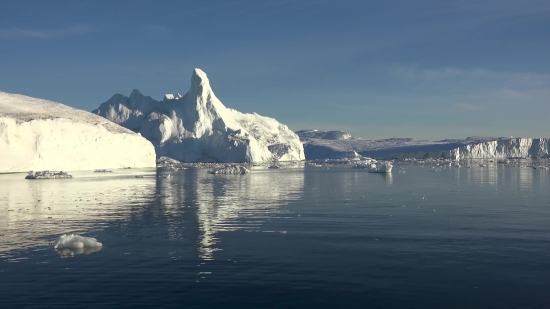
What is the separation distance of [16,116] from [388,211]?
52082 mm

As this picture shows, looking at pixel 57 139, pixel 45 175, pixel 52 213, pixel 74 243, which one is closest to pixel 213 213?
pixel 52 213

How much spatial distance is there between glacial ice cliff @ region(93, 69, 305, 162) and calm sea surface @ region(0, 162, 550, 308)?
86387 mm

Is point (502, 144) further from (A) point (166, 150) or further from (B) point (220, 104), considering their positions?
(A) point (166, 150)

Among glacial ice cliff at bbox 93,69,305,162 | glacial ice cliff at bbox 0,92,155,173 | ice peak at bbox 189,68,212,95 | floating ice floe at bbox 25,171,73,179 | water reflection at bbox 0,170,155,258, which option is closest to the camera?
water reflection at bbox 0,170,155,258

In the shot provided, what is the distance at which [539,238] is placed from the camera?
43.3 feet

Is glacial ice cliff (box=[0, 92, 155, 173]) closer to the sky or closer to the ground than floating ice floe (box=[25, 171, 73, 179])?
closer to the sky

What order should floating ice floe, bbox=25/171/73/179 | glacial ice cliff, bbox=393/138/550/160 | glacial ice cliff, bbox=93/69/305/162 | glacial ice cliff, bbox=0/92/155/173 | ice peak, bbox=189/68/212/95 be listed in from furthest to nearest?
glacial ice cliff, bbox=393/138/550/160 < ice peak, bbox=189/68/212/95 < glacial ice cliff, bbox=93/69/305/162 < glacial ice cliff, bbox=0/92/155/173 < floating ice floe, bbox=25/171/73/179

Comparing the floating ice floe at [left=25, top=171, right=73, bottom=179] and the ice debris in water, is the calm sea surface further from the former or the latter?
the floating ice floe at [left=25, top=171, right=73, bottom=179]

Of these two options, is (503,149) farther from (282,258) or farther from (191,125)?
(282,258)

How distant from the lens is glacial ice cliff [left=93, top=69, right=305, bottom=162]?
10669 centimetres

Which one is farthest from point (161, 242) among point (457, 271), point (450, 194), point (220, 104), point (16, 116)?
point (220, 104)

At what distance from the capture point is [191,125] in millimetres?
109000

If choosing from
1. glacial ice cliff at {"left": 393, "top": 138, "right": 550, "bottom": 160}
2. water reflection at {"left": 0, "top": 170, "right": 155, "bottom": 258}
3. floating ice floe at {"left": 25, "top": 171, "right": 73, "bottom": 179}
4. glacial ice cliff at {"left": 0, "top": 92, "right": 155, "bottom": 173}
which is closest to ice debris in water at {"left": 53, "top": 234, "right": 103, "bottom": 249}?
water reflection at {"left": 0, "top": 170, "right": 155, "bottom": 258}

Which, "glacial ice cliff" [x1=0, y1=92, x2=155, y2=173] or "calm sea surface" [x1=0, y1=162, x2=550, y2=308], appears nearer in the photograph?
"calm sea surface" [x1=0, y1=162, x2=550, y2=308]
